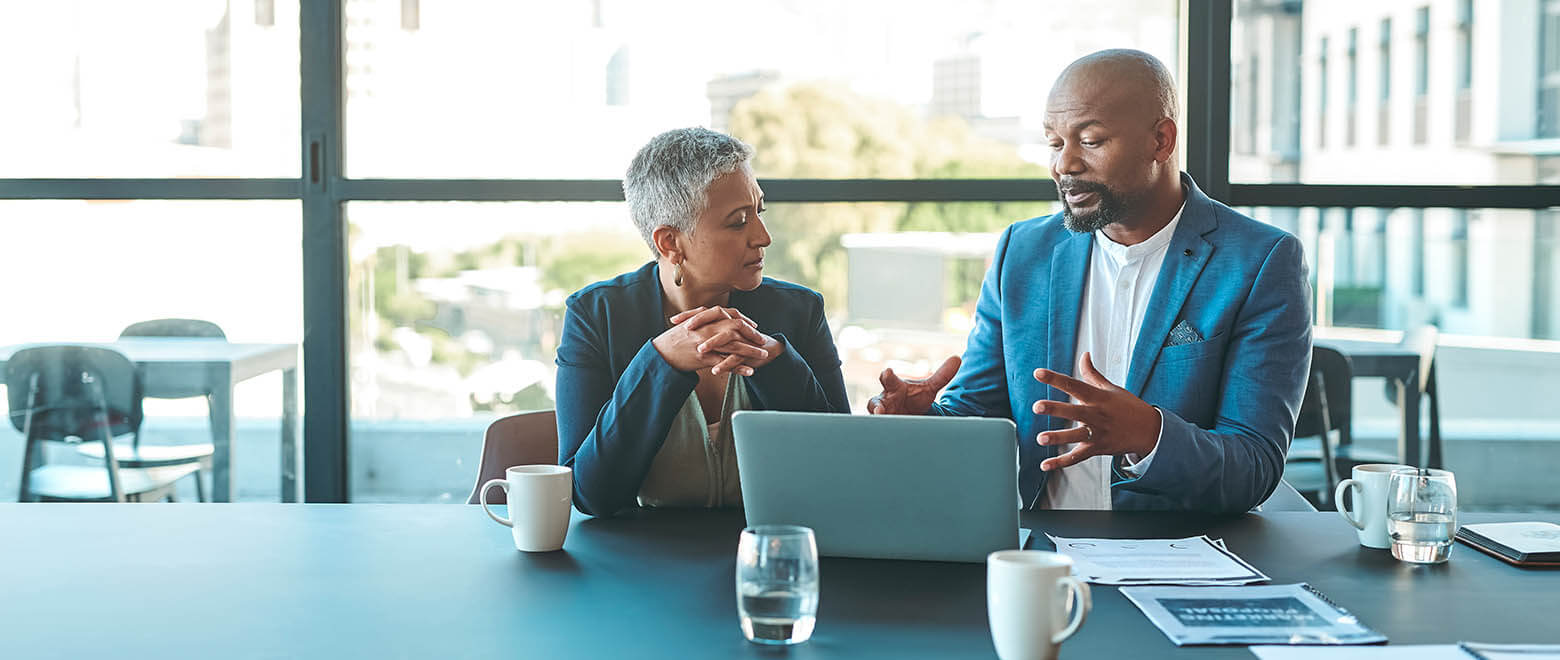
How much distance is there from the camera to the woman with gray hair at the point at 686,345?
1916 millimetres

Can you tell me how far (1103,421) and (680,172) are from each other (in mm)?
840

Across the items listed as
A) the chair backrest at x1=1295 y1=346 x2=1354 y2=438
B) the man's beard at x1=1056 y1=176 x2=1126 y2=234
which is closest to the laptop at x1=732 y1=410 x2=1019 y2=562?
the man's beard at x1=1056 y1=176 x2=1126 y2=234

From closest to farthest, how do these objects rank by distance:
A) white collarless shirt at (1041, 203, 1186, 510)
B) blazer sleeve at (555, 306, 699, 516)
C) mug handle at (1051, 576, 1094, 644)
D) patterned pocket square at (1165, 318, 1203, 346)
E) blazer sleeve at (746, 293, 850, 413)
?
mug handle at (1051, 576, 1094, 644)
blazer sleeve at (555, 306, 699, 516)
blazer sleeve at (746, 293, 850, 413)
patterned pocket square at (1165, 318, 1203, 346)
white collarless shirt at (1041, 203, 1186, 510)

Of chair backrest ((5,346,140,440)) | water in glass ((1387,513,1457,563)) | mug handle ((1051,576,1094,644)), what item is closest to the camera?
mug handle ((1051,576,1094,644))

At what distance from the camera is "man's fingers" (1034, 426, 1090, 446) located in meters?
1.71

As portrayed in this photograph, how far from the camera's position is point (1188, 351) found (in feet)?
7.13

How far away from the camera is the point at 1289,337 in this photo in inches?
83.6

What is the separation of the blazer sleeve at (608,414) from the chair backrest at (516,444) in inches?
7.6

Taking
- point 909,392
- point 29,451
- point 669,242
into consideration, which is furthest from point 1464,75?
point 29,451

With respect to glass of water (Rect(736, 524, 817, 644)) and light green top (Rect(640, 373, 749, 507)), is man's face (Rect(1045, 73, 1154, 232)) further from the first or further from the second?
glass of water (Rect(736, 524, 817, 644))

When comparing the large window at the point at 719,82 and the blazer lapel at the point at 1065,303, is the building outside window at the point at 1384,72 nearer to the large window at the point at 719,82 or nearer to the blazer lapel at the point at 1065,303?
the large window at the point at 719,82

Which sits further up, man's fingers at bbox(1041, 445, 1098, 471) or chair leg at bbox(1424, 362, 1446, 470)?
man's fingers at bbox(1041, 445, 1098, 471)

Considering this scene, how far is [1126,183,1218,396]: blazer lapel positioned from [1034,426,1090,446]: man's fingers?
44 centimetres

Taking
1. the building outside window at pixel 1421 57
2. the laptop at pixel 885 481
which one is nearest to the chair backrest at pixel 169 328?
the laptop at pixel 885 481
